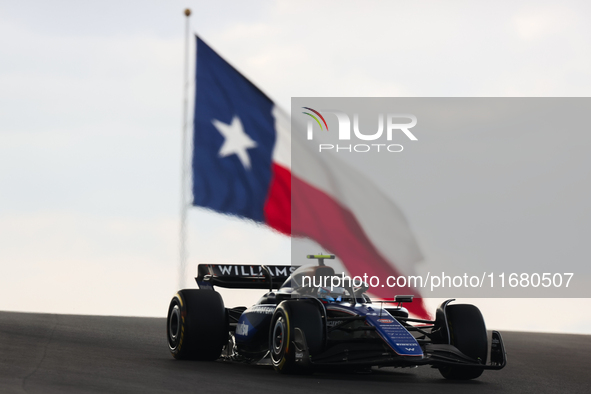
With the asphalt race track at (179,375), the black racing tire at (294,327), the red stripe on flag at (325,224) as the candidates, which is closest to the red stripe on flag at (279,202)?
the red stripe on flag at (325,224)

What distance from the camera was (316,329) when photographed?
1014cm

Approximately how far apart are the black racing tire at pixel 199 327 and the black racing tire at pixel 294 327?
2.15 metres

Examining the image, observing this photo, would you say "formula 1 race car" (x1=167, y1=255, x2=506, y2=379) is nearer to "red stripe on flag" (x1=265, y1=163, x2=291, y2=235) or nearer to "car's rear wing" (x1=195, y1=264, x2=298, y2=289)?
"car's rear wing" (x1=195, y1=264, x2=298, y2=289)

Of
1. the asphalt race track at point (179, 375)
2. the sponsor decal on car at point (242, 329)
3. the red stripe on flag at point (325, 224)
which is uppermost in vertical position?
the red stripe on flag at point (325, 224)

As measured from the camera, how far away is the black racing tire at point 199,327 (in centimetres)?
1234

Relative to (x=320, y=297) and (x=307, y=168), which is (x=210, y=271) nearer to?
(x=320, y=297)

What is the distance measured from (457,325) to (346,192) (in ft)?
24.8

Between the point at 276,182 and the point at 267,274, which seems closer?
the point at 267,274

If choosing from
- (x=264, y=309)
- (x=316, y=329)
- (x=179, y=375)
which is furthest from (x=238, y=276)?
(x=179, y=375)

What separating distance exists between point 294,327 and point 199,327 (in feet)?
8.50

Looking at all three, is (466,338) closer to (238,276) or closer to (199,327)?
(199,327)

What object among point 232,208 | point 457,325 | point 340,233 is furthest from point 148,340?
point 457,325

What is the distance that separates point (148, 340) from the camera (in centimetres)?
1653

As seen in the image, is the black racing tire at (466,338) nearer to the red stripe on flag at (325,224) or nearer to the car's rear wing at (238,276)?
the car's rear wing at (238,276)
